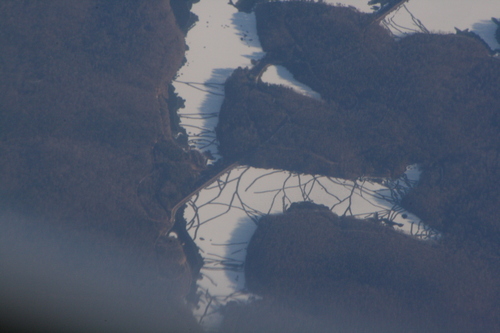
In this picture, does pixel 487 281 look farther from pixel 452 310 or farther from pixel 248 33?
pixel 248 33

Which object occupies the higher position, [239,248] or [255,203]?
[255,203]

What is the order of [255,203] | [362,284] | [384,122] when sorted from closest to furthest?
[362,284] → [384,122] → [255,203]

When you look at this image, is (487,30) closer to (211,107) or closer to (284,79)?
(284,79)

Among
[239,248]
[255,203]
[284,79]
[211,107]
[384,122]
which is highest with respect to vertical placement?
[284,79]

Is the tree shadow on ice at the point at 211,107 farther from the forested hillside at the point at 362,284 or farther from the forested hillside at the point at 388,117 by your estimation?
the forested hillside at the point at 362,284

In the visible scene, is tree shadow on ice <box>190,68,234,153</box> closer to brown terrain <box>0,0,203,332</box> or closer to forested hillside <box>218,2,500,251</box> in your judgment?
forested hillside <box>218,2,500,251</box>

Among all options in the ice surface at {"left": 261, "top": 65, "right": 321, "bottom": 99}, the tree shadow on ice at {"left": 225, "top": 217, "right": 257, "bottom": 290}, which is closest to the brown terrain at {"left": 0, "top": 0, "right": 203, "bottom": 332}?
the tree shadow on ice at {"left": 225, "top": 217, "right": 257, "bottom": 290}

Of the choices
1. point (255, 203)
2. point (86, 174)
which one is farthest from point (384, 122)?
point (86, 174)

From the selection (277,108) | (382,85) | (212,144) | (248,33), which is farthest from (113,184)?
(382,85)
